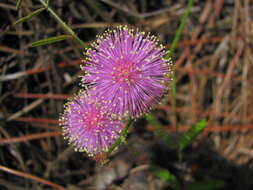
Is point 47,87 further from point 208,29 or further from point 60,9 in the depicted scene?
point 208,29

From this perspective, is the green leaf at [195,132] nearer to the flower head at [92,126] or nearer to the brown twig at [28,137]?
the flower head at [92,126]

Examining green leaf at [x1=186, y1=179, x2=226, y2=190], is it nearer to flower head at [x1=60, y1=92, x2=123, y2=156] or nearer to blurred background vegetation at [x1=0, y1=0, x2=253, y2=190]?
blurred background vegetation at [x1=0, y1=0, x2=253, y2=190]

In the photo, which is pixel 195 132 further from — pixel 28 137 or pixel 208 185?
pixel 28 137

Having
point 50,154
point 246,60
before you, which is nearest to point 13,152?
point 50,154

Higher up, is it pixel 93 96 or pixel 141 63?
pixel 141 63

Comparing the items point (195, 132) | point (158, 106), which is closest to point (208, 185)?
point (195, 132)

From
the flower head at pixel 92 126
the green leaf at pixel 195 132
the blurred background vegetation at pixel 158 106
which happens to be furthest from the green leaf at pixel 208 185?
the flower head at pixel 92 126

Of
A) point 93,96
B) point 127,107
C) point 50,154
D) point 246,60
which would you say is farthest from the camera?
point 246,60

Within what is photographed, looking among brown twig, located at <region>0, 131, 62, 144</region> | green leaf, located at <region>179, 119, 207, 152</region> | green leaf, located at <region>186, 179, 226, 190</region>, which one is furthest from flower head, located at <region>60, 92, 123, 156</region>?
green leaf, located at <region>186, 179, 226, 190</region>
